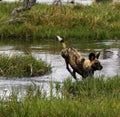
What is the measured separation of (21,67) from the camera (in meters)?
12.5

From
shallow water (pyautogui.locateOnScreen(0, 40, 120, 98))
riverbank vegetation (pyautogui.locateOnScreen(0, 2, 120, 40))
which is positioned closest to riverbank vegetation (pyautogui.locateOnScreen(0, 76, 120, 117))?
shallow water (pyautogui.locateOnScreen(0, 40, 120, 98))

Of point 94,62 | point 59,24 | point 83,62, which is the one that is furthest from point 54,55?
point 94,62

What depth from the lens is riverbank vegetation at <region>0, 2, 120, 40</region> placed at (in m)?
19.5

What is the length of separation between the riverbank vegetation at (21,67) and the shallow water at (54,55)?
0.72ft

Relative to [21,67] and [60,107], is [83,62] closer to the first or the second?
[21,67]

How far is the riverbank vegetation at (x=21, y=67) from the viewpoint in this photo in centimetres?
1238

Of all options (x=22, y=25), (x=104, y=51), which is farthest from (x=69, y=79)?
(x=22, y=25)

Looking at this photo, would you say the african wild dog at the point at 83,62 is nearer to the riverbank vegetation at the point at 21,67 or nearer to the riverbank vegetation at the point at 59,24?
the riverbank vegetation at the point at 21,67

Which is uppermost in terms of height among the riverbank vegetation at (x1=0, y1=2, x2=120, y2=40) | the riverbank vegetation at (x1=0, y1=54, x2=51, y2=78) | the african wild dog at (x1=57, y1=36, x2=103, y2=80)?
the african wild dog at (x1=57, y1=36, x2=103, y2=80)

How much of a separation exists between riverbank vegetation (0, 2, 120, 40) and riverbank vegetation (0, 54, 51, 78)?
253 inches

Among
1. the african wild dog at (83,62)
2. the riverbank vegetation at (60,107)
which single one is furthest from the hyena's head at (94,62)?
the riverbank vegetation at (60,107)

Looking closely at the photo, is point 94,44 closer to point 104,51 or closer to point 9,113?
point 104,51

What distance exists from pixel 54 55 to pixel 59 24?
14.0 feet

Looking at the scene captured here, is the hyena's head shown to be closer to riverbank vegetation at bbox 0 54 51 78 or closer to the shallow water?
the shallow water
